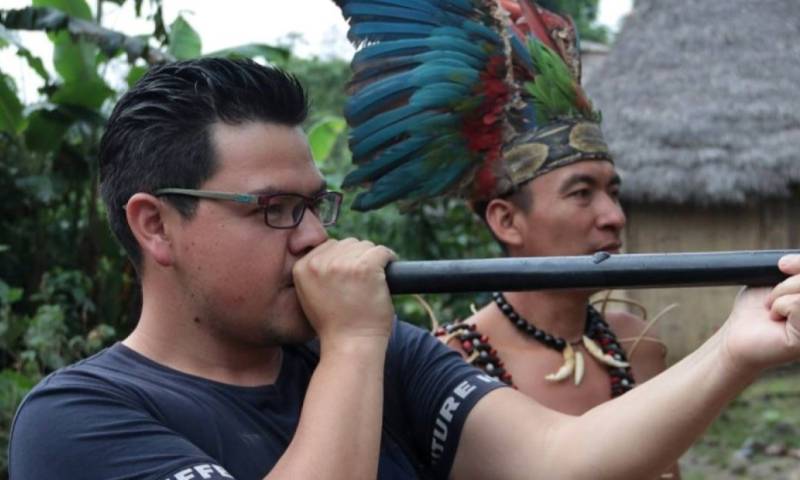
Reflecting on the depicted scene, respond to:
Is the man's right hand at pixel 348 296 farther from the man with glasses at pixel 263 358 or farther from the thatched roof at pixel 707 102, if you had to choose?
the thatched roof at pixel 707 102

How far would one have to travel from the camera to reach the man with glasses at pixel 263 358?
6.01 feet

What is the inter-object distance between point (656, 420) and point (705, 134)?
32.3ft

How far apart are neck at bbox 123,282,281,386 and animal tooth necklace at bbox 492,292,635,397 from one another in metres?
1.61

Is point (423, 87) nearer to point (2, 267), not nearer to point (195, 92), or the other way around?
point (195, 92)

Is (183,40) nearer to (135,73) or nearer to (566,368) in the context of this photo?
(135,73)

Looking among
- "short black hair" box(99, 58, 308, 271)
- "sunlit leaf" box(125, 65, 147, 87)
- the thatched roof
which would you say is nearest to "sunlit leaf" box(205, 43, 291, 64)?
"sunlit leaf" box(125, 65, 147, 87)

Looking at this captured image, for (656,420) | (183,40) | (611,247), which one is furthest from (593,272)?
(183,40)

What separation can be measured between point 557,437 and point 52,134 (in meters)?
5.03

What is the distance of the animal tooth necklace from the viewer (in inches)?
140

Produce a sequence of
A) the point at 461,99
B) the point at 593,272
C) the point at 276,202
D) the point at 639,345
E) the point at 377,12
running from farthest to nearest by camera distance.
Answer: the point at 639,345 → the point at 461,99 → the point at 377,12 → the point at 276,202 → the point at 593,272

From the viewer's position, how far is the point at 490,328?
11.8 feet

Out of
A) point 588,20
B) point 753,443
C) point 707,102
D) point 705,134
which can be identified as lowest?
point 753,443

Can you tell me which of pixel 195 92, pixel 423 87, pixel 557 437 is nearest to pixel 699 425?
pixel 557 437

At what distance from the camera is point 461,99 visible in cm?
335
